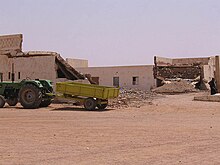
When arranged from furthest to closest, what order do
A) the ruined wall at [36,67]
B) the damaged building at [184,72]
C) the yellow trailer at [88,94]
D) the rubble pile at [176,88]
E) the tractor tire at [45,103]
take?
the damaged building at [184,72] → the rubble pile at [176,88] → the ruined wall at [36,67] → the tractor tire at [45,103] → the yellow trailer at [88,94]

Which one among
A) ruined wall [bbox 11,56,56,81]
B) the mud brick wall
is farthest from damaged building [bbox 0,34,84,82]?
the mud brick wall

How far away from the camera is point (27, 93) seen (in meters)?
19.2

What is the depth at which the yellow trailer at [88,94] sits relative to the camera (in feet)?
59.9

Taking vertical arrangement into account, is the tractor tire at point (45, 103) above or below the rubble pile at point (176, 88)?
below

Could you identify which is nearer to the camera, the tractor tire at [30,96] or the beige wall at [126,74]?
the tractor tire at [30,96]

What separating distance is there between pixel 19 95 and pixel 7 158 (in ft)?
40.2

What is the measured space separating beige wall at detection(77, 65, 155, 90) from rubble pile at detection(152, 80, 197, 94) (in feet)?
10.5

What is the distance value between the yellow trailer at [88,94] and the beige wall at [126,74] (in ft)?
67.9

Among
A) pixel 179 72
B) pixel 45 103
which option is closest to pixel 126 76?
pixel 179 72

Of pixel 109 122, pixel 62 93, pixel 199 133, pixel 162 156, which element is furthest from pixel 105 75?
pixel 162 156

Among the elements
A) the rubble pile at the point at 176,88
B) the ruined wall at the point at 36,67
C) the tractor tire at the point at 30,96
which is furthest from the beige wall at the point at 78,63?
the tractor tire at the point at 30,96

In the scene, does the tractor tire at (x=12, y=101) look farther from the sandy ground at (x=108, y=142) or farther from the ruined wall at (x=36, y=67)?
the sandy ground at (x=108, y=142)

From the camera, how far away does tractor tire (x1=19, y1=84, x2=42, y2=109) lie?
19.0 m

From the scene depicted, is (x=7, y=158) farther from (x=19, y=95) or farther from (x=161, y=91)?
(x=161, y=91)
